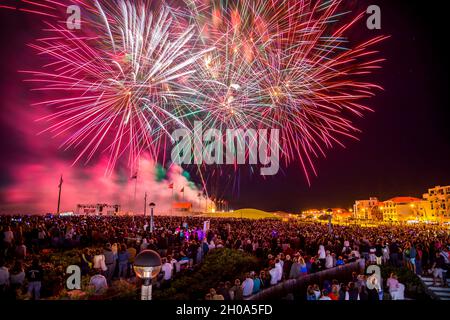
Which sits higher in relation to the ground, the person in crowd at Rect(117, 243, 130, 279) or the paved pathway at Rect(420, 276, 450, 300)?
the person in crowd at Rect(117, 243, 130, 279)

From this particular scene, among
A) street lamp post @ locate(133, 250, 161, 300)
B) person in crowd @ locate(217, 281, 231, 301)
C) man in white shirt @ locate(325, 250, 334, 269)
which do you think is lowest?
man in white shirt @ locate(325, 250, 334, 269)

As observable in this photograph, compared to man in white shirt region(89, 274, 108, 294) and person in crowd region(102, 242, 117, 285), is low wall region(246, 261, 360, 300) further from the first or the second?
person in crowd region(102, 242, 117, 285)

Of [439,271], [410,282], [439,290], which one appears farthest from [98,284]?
[439,271]

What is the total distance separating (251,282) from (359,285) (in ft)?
9.69

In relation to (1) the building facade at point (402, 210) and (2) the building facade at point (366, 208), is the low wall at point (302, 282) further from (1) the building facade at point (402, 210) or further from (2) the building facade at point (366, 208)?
(2) the building facade at point (366, 208)

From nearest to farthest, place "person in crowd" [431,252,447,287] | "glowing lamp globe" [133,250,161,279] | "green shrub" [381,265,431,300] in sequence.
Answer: "glowing lamp globe" [133,250,161,279]
"green shrub" [381,265,431,300]
"person in crowd" [431,252,447,287]

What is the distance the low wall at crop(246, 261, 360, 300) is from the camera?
358 inches

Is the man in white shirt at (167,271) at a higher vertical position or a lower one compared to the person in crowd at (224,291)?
lower

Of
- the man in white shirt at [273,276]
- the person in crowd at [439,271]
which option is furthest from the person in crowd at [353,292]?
the person in crowd at [439,271]

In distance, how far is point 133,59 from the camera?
19.7m

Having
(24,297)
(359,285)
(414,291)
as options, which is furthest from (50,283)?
(414,291)

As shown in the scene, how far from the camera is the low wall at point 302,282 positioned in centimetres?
908

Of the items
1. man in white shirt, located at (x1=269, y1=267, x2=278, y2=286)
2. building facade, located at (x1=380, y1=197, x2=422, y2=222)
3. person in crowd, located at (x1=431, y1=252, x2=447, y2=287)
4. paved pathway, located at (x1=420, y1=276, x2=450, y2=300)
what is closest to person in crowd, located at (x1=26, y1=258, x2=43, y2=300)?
man in white shirt, located at (x1=269, y1=267, x2=278, y2=286)
